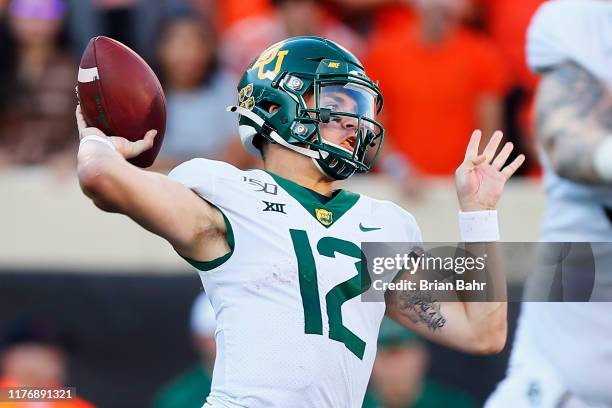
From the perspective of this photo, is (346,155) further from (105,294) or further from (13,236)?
(13,236)

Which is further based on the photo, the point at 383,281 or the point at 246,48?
the point at 246,48

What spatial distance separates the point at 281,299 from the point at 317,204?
0.32m

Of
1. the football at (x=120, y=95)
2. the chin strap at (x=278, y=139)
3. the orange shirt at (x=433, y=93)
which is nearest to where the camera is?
the football at (x=120, y=95)

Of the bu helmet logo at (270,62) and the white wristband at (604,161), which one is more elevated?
the bu helmet logo at (270,62)

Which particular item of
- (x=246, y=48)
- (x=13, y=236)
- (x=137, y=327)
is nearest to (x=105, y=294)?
(x=137, y=327)

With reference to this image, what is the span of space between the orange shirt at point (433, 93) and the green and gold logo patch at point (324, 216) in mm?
3582

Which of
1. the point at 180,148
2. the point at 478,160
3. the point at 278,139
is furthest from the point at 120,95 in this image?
the point at 180,148

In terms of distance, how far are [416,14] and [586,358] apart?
3614mm

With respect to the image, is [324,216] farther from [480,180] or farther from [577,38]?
[577,38]

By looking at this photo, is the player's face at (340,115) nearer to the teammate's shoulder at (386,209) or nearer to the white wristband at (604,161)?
the teammate's shoulder at (386,209)

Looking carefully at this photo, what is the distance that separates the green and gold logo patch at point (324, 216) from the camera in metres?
3.40

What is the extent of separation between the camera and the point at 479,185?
3.53 metres

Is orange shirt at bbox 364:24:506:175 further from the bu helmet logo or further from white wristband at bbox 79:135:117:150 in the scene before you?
white wristband at bbox 79:135:117:150

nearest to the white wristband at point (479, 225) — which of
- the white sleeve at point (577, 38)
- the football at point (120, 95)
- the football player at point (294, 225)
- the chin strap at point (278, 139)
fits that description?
the football player at point (294, 225)
